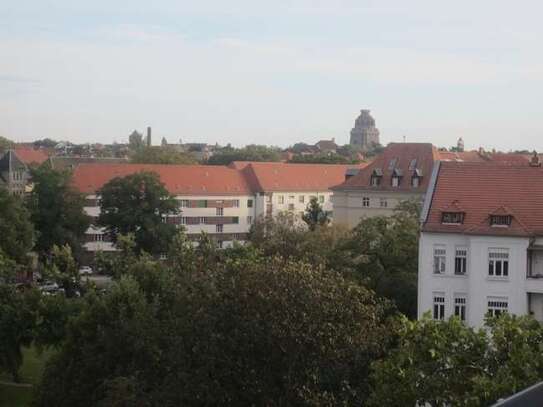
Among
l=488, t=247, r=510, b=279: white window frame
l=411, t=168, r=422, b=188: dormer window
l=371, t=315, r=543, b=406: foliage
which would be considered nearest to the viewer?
l=371, t=315, r=543, b=406: foliage

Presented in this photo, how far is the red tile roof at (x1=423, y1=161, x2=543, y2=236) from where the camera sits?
34344 millimetres

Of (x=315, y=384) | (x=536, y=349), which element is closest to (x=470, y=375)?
(x=536, y=349)

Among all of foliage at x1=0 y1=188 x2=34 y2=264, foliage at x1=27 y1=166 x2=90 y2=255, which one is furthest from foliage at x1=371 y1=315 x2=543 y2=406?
foliage at x1=27 y1=166 x2=90 y2=255

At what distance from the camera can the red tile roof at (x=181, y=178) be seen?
96.4 metres

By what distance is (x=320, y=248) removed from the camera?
49312 mm

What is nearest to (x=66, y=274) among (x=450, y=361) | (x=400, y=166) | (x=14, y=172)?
(x=450, y=361)

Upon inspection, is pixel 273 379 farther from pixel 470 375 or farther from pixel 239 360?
pixel 470 375

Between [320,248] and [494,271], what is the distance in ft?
53.8

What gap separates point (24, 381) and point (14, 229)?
24011mm

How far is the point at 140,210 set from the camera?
76188 millimetres

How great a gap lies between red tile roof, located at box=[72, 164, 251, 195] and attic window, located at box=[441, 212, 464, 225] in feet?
203

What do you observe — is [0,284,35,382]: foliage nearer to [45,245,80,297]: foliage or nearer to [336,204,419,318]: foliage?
[45,245,80,297]: foliage

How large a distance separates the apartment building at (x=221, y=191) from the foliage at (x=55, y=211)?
30.7 feet

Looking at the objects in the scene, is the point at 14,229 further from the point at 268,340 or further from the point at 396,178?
the point at 268,340
